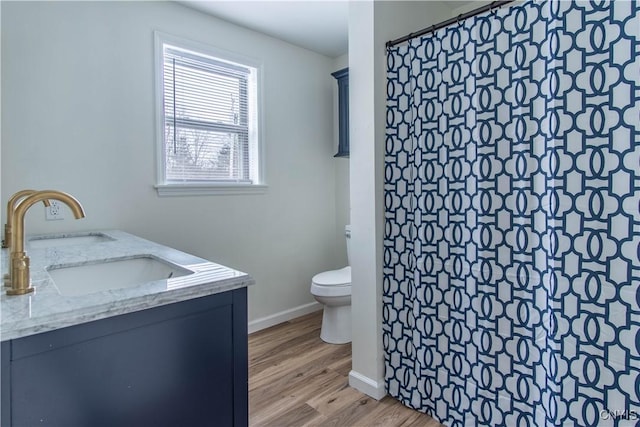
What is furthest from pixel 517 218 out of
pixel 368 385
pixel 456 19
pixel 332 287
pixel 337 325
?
pixel 337 325

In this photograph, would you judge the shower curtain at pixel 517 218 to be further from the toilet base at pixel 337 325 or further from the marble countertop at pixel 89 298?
the marble countertop at pixel 89 298

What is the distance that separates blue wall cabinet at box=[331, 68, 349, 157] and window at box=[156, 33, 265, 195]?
712mm

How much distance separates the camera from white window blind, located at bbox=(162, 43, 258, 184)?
2406 mm

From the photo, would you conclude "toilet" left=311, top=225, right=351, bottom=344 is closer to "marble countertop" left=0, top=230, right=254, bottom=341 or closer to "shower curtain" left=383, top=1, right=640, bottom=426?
"shower curtain" left=383, top=1, right=640, bottom=426

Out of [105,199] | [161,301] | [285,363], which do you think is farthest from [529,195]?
[105,199]

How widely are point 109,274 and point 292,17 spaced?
6.92ft

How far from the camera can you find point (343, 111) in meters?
3.00

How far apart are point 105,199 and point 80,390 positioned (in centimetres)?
159

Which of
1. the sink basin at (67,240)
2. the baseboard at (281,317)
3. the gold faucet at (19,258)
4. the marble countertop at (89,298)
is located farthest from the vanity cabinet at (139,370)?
the baseboard at (281,317)

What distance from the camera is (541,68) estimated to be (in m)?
1.33

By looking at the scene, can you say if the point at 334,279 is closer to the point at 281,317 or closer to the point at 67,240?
the point at 281,317

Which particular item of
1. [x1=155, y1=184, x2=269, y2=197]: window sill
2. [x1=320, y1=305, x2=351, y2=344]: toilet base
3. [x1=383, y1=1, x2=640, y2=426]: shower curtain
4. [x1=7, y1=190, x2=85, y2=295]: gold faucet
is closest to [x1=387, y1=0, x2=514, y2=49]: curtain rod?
[x1=383, y1=1, x2=640, y2=426]: shower curtain

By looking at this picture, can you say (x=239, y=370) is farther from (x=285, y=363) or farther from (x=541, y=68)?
(x=541, y=68)

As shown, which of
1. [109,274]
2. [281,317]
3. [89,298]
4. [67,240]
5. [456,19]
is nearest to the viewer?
[89,298]
